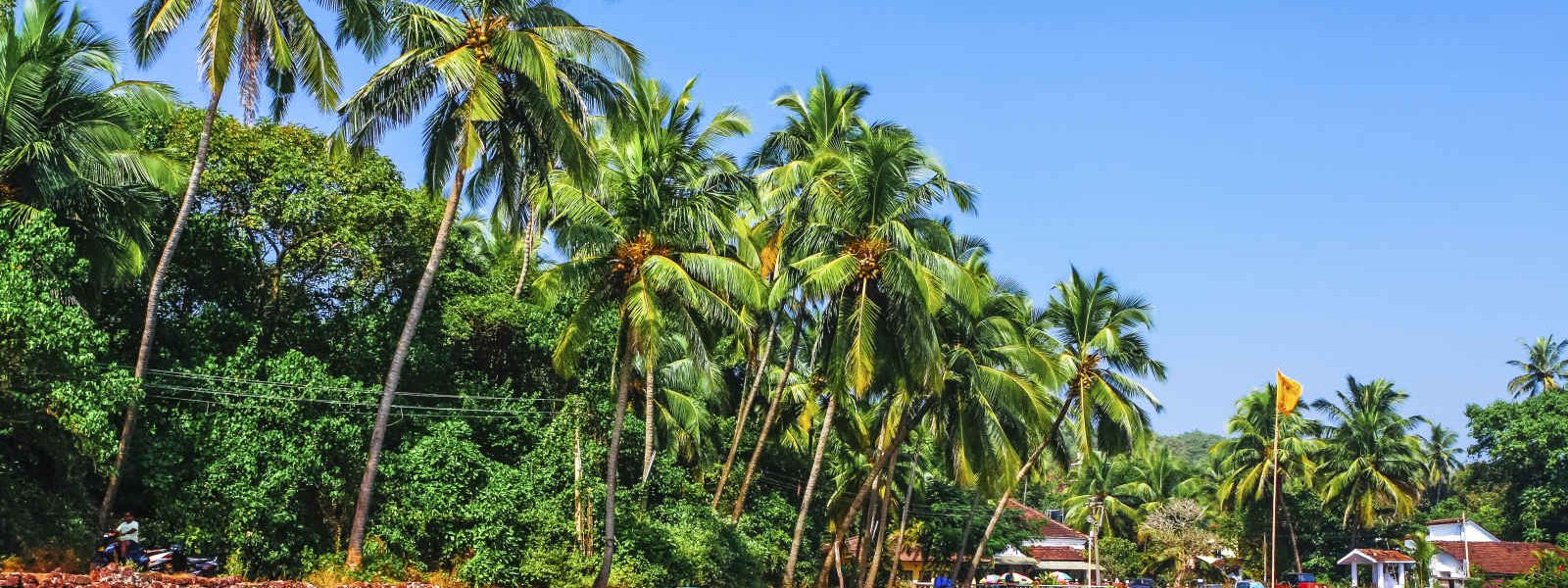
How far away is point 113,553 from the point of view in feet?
68.3

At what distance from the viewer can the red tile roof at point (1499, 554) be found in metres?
58.6

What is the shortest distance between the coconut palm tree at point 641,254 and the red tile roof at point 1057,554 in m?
48.2

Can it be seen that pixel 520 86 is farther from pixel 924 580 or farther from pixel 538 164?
pixel 924 580

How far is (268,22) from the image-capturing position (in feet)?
74.1

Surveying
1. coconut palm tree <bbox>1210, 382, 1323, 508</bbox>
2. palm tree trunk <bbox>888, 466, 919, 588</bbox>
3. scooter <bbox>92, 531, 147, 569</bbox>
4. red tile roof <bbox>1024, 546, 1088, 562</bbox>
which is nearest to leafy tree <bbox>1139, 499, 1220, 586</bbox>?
coconut palm tree <bbox>1210, 382, 1323, 508</bbox>

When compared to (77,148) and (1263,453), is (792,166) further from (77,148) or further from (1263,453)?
(1263,453)

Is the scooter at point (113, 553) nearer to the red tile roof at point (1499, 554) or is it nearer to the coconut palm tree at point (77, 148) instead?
the coconut palm tree at point (77, 148)

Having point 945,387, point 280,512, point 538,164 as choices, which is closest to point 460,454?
point 280,512

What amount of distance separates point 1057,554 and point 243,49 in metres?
57.1

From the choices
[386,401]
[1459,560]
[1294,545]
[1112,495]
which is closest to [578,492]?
[386,401]

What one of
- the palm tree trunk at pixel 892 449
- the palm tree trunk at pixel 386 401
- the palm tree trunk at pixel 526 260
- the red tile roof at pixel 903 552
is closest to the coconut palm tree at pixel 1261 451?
the red tile roof at pixel 903 552

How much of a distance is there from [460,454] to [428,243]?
4.77 metres

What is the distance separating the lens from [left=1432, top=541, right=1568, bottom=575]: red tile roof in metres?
58.6

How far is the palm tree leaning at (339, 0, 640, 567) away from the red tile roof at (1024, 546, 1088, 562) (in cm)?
5271
